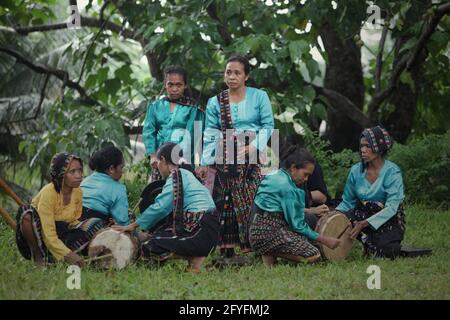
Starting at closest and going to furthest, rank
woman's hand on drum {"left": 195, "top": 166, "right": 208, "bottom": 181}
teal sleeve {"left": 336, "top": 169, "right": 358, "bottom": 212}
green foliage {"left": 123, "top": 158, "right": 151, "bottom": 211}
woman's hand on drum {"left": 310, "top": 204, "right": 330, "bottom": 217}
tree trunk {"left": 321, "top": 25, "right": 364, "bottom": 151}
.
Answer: woman's hand on drum {"left": 195, "top": 166, "right": 208, "bottom": 181} → woman's hand on drum {"left": 310, "top": 204, "right": 330, "bottom": 217} → teal sleeve {"left": 336, "top": 169, "right": 358, "bottom": 212} → green foliage {"left": 123, "top": 158, "right": 151, "bottom": 211} → tree trunk {"left": 321, "top": 25, "right": 364, "bottom": 151}

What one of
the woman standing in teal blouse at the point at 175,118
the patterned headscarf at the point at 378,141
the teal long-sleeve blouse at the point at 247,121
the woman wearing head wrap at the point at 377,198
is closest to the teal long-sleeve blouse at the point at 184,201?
the teal long-sleeve blouse at the point at 247,121

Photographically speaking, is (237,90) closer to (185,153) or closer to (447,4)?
(185,153)

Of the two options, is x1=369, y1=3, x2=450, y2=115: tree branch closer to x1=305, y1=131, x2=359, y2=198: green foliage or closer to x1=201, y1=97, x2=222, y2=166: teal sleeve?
x1=305, y1=131, x2=359, y2=198: green foliage

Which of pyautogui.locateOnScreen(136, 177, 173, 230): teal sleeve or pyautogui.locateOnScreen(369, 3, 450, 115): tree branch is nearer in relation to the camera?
pyautogui.locateOnScreen(136, 177, 173, 230): teal sleeve

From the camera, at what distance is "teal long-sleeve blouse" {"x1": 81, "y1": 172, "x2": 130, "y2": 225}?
255 inches

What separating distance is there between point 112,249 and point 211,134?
135 cm

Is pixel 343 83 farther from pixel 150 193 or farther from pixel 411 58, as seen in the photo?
pixel 150 193

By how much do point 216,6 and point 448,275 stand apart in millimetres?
4792

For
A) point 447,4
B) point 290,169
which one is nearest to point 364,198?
point 290,169

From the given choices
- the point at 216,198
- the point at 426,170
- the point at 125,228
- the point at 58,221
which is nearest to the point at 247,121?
the point at 216,198

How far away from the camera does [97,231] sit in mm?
6262

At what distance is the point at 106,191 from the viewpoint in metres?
6.48

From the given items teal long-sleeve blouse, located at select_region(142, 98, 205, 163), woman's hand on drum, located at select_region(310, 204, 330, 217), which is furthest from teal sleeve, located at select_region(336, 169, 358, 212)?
teal long-sleeve blouse, located at select_region(142, 98, 205, 163)

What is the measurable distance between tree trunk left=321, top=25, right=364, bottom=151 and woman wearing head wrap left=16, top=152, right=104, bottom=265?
565cm
